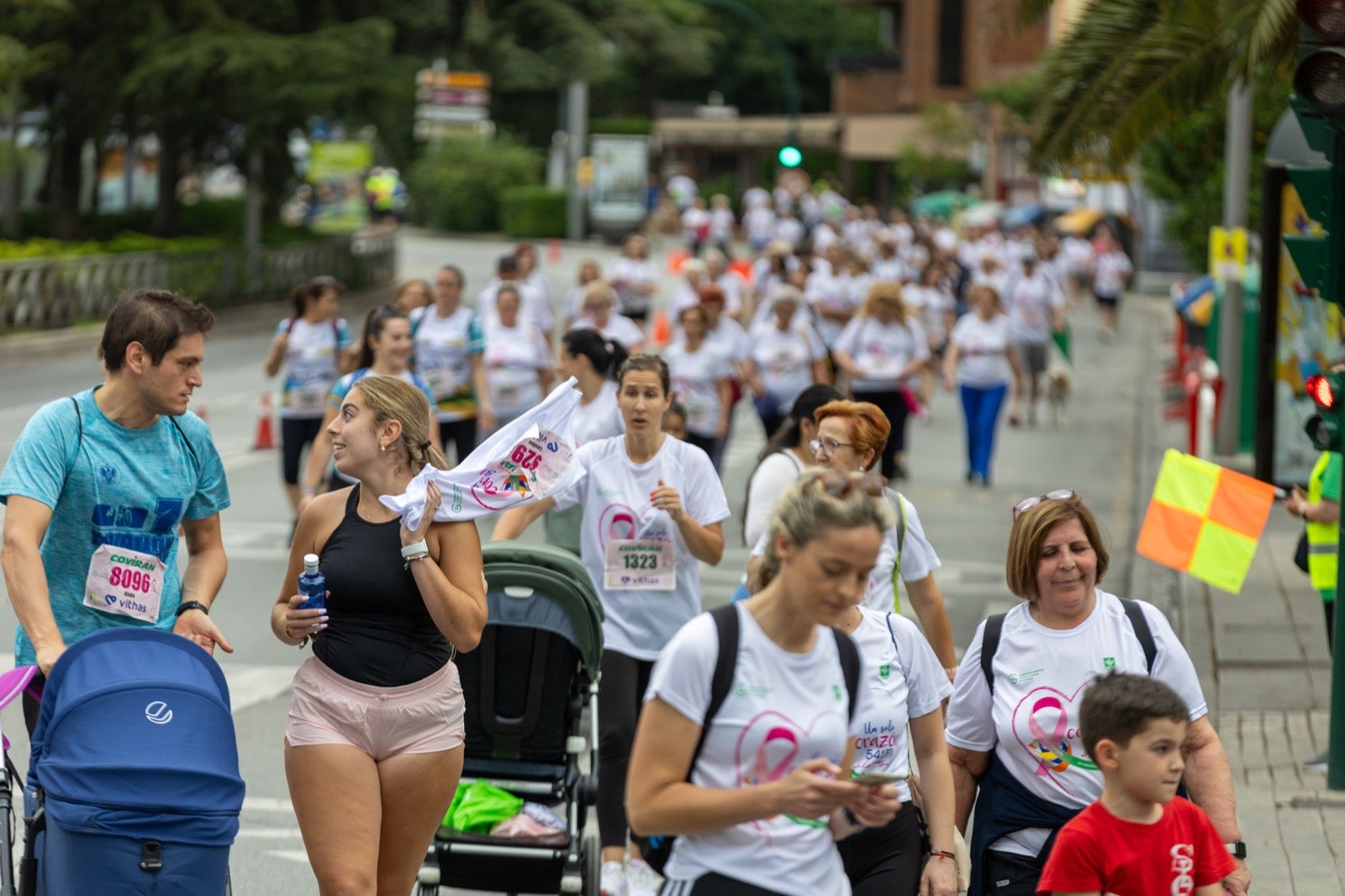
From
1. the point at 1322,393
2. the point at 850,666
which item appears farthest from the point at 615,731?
the point at 1322,393

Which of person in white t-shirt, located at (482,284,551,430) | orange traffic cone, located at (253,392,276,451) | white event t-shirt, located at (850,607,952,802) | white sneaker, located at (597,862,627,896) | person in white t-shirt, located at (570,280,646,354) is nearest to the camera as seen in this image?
white event t-shirt, located at (850,607,952,802)

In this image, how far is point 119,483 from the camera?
16.5 feet

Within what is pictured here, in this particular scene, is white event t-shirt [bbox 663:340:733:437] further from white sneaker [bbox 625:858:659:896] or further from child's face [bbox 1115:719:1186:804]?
child's face [bbox 1115:719:1186:804]

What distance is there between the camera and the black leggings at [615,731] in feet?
21.0

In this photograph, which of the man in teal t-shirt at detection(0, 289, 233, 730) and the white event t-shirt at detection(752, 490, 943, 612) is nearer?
the man in teal t-shirt at detection(0, 289, 233, 730)

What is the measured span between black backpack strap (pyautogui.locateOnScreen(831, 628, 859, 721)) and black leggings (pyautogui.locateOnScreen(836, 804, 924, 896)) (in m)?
0.91

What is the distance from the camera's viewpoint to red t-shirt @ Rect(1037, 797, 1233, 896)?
4035 millimetres

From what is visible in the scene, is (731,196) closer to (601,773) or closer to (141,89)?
(141,89)

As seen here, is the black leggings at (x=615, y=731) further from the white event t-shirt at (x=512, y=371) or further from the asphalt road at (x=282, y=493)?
the white event t-shirt at (x=512, y=371)

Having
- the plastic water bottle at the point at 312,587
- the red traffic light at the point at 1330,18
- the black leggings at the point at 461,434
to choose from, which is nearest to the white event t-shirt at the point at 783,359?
the black leggings at the point at 461,434

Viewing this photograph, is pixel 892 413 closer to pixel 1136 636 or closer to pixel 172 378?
pixel 1136 636

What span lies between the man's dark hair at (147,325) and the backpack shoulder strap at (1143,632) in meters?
2.50

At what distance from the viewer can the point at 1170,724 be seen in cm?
404

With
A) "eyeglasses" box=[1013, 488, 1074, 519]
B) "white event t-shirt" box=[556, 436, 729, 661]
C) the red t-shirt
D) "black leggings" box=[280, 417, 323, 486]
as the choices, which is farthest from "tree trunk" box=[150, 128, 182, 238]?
the red t-shirt
